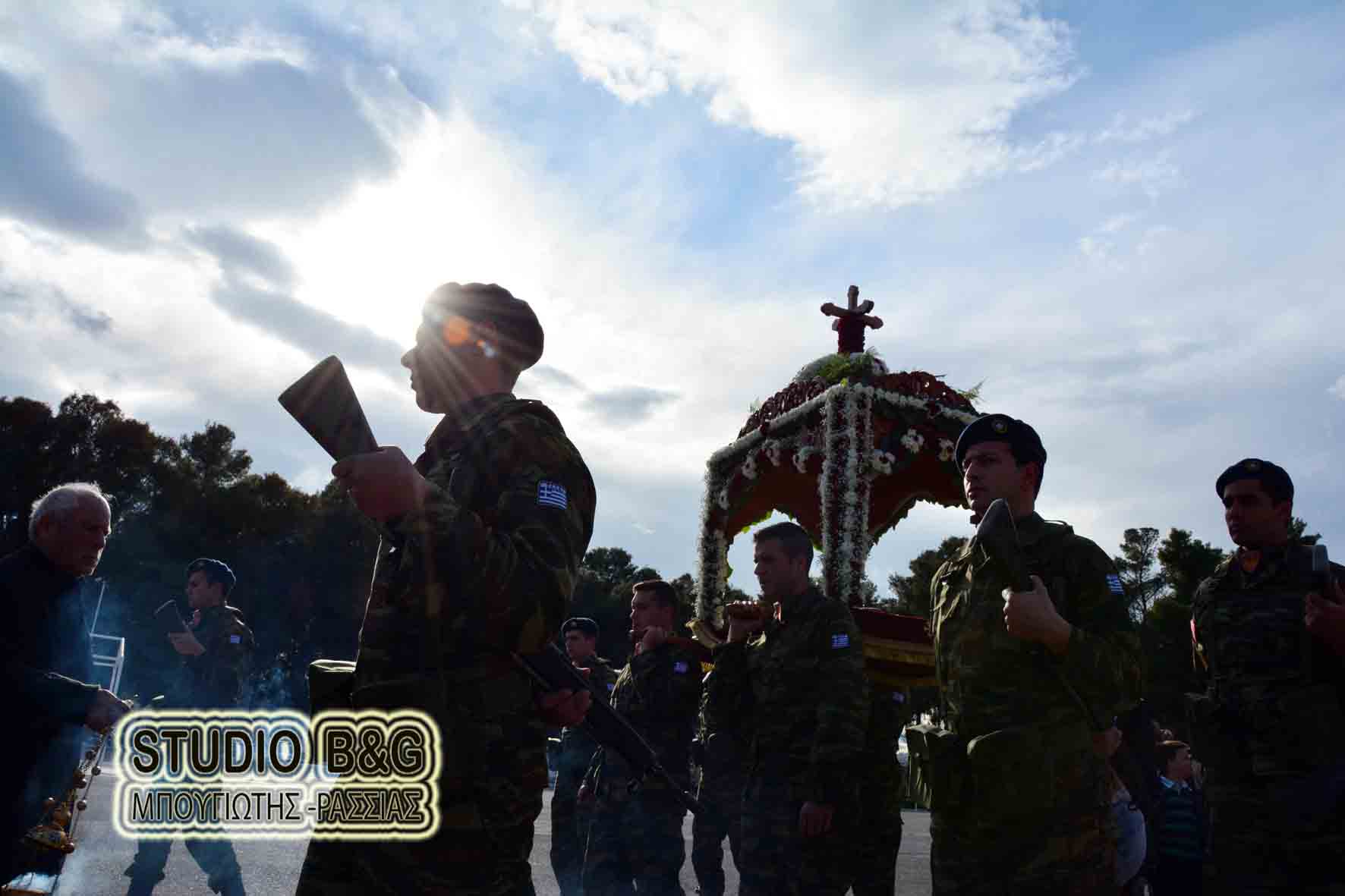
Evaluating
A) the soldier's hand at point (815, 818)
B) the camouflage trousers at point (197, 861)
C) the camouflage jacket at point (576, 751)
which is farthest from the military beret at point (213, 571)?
the soldier's hand at point (815, 818)

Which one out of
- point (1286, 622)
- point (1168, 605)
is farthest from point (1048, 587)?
point (1168, 605)

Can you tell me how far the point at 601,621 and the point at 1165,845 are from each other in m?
34.9

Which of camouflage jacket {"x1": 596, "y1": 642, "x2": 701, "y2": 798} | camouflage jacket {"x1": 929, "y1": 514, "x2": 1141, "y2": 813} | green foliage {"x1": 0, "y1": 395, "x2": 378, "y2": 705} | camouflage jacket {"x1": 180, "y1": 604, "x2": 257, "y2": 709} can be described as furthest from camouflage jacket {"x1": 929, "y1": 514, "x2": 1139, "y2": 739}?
green foliage {"x1": 0, "y1": 395, "x2": 378, "y2": 705}

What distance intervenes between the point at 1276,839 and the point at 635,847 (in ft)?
11.7

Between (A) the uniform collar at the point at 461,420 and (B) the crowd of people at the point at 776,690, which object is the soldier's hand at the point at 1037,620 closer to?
(B) the crowd of people at the point at 776,690

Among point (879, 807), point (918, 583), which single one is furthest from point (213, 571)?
point (918, 583)

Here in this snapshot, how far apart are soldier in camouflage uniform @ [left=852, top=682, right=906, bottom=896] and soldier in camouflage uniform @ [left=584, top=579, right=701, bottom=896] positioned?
1.14m

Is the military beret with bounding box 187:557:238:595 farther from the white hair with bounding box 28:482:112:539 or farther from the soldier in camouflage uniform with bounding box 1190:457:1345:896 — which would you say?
the soldier in camouflage uniform with bounding box 1190:457:1345:896

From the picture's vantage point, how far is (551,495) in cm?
237

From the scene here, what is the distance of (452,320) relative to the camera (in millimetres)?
2734

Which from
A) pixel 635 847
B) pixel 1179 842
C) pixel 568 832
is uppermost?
pixel 1179 842

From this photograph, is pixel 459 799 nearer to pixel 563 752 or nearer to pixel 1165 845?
pixel 563 752

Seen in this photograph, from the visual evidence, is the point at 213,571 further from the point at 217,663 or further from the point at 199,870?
the point at 199,870

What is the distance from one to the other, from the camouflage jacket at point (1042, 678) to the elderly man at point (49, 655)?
340 cm
